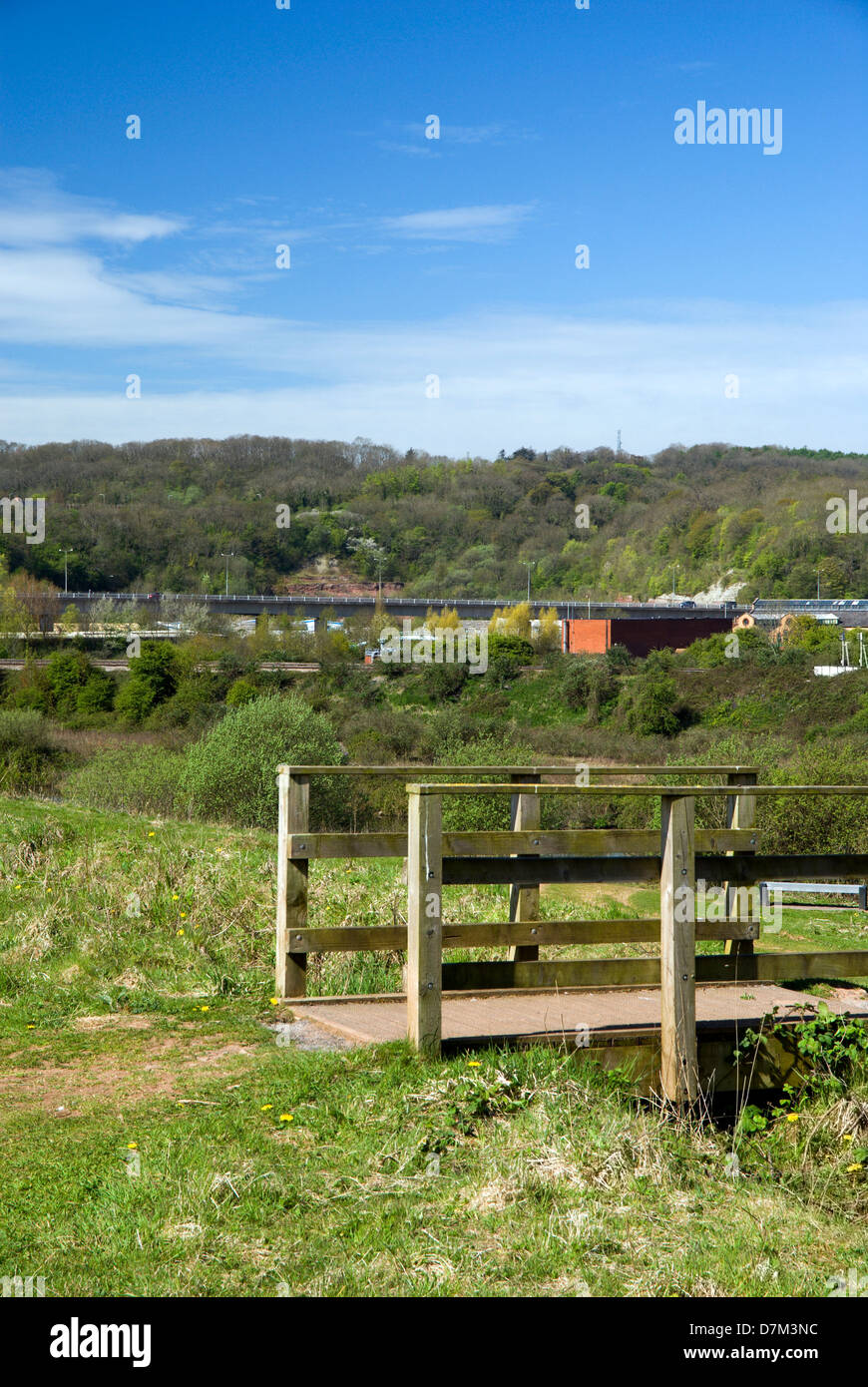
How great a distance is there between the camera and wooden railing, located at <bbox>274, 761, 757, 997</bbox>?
22.9 ft

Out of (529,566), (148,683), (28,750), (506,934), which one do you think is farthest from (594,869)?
(529,566)

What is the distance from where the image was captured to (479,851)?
7.74 meters

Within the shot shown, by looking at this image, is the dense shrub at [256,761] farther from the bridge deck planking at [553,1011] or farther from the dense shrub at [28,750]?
the bridge deck planking at [553,1011]

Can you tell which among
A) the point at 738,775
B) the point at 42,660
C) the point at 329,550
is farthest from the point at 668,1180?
the point at 329,550

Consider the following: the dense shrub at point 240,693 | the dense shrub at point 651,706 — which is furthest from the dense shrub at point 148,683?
the dense shrub at point 651,706

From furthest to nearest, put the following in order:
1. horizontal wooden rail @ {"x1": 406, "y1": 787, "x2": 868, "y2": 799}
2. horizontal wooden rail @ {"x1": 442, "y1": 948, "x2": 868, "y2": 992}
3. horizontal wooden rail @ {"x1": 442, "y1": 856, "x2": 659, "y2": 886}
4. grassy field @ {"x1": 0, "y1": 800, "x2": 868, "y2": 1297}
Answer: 1. horizontal wooden rail @ {"x1": 442, "y1": 856, "x2": 659, "y2": 886}
2. horizontal wooden rail @ {"x1": 442, "y1": 948, "x2": 868, "y2": 992}
3. horizontal wooden rail @ {"x1": 406, "y1": 787, "x2": 868, "y2": 799}
4. grassy field @ {"x1": 0, "y1": 800, "x2": 868, "y2": 1297}

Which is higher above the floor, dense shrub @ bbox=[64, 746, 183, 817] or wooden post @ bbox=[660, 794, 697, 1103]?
wooden post @ bbox=[660, 794, 697, 1103]

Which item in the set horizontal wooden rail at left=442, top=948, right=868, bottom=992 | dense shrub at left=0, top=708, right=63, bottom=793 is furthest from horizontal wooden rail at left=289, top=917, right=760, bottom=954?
dense shrub at left=0, top=708, right=63, bottom=793

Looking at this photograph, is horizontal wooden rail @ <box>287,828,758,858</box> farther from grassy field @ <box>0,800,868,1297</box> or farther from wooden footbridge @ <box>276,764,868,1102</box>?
grassy field @ <box>0,800,868,1297</box>

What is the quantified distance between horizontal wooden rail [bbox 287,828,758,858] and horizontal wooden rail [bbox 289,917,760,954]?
1.51 ft

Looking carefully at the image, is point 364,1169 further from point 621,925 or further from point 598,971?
point 621,925

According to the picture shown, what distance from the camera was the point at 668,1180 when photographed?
201 inches

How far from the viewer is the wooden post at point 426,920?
A: 5992 millimetres

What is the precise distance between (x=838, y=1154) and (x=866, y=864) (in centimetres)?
193
